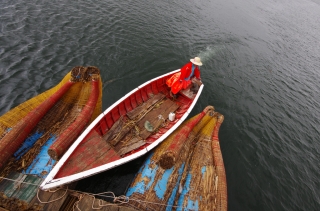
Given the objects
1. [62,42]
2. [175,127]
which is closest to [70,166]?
[175,127]

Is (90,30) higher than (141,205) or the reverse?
higher

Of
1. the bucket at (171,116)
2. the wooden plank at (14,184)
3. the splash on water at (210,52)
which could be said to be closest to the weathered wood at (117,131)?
the bucket at (171,116)

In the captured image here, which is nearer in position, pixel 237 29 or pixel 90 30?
pixel 90 30

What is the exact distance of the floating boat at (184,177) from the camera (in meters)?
6.94

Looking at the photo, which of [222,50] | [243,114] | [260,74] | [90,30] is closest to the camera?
[243,114]

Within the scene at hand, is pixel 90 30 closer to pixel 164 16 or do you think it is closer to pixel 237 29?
pixel 164 16

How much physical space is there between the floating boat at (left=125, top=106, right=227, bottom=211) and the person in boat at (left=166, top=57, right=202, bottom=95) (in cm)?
277

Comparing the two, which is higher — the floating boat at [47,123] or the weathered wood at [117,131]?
the floating boat at [47,123]

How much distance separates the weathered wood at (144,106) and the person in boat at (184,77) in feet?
3.05

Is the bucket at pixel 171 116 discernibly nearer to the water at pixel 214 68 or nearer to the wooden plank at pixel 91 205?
the water at pixel 214 68

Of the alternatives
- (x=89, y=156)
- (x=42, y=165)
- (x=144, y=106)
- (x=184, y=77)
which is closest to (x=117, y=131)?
(x=89, y=156)

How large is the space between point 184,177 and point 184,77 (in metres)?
6.21

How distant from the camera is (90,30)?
662 inches

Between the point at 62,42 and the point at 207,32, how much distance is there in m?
16.7
